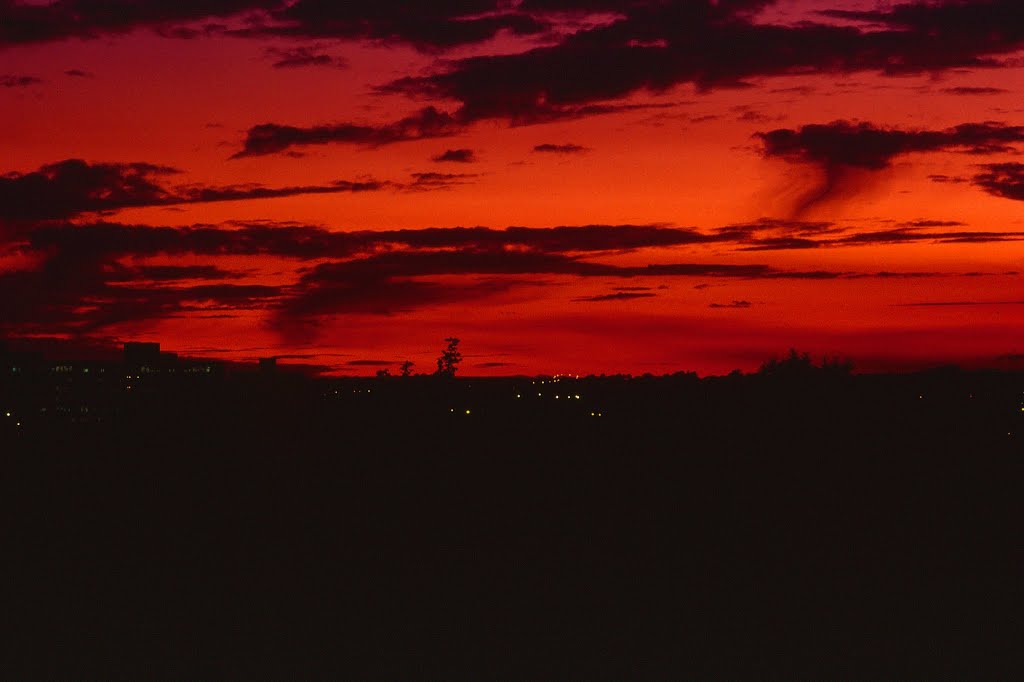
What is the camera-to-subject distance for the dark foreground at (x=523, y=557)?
20.4m

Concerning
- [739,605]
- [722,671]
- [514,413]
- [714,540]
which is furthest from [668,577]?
[514,413]

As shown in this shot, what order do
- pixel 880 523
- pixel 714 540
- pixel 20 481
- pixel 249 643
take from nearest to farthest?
1. pixel 249 643
2. pixel 714 540
3. pixel 880 523
4. pixel 20 481

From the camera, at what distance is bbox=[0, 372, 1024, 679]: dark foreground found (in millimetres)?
20375

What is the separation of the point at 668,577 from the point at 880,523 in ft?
41.6

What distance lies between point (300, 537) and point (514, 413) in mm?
71681

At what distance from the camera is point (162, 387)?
14800cm

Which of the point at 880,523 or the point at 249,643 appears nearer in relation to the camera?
the point at 249,643

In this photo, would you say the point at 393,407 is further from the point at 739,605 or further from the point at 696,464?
the point at 739,605

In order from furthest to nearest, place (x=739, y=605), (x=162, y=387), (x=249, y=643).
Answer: (x=162, y=387) < (x=739, y=605) < (x=249, y=643)

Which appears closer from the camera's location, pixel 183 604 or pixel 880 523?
pixel 183 604

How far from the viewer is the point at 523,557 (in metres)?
31.7

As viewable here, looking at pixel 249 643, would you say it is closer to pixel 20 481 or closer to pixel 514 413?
pixel 20 481

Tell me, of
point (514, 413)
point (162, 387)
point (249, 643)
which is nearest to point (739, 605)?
point (249, 643)

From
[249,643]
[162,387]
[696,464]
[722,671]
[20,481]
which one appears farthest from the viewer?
[162,387]
